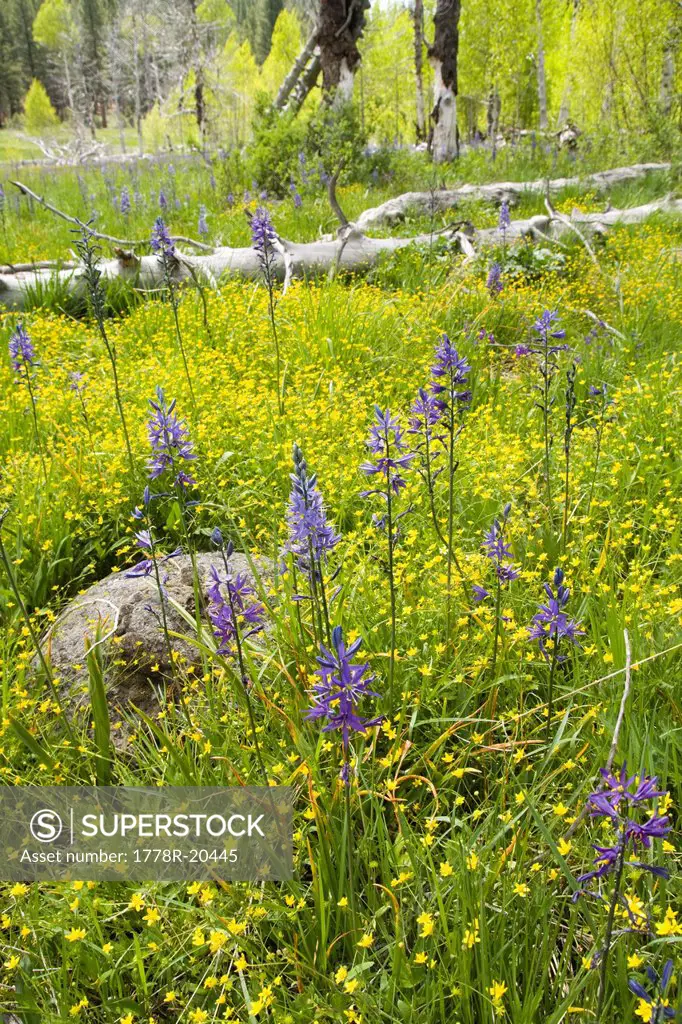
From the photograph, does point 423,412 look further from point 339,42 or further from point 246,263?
point 339,42

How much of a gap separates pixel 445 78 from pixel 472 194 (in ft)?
13.9

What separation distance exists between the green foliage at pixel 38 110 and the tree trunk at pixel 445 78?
2083 inches

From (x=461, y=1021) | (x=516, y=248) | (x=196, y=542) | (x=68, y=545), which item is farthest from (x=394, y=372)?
(x=461, y=1021)

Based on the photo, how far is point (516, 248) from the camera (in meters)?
7.33

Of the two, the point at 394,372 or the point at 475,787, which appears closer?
the point at 475,787

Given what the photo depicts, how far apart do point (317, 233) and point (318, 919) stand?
8.45 meters

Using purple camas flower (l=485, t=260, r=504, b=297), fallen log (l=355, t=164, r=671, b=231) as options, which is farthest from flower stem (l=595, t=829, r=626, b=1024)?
fallen log (l=355, t=164, r=671, b=231)

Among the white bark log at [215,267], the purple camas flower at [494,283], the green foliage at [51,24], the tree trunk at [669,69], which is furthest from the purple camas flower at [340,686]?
the green foliage at [51,24]

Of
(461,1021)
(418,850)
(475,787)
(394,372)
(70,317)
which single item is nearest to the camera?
(461,1021)

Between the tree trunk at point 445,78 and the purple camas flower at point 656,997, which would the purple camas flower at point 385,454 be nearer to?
the purple camas flower at point 656,997

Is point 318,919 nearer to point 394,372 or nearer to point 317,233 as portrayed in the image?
point 394,372

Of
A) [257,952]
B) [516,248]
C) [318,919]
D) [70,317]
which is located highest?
[516,248]

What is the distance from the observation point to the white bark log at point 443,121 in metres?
12.9

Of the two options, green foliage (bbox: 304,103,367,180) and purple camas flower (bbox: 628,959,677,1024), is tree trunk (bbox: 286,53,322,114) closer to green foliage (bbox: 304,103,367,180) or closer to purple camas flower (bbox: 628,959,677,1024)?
green foliage (bbox: 304,103,367,180)
